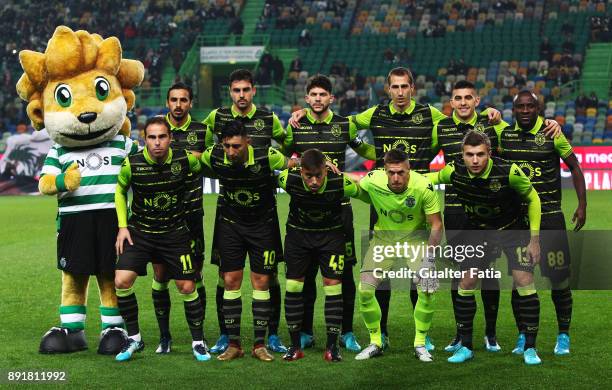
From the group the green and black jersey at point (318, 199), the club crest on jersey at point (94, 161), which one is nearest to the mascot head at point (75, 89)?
the club crest on jersey at point (94, 161)

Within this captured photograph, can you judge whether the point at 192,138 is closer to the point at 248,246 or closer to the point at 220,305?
the point at 248,246

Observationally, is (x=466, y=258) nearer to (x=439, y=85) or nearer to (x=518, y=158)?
(x=518, y=158)

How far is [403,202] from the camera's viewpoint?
24.9 feet

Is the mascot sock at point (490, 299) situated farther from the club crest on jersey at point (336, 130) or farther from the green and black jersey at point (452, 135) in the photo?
the club crest on jersey at point (336, 130)

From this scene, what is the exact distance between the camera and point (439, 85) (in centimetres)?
2934

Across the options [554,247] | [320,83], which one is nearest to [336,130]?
[320,83]

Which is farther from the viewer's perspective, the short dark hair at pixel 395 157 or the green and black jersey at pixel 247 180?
the green and black jersey at pixel 247 180

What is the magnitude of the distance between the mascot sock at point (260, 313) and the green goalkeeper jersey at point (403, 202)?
43.4 inches

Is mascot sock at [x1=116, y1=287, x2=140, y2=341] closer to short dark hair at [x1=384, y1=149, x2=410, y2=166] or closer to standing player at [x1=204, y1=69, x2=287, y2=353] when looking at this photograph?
standing player at [x1=204, y1=69, x2=287, y2=353]

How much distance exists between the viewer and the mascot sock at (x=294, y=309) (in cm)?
760

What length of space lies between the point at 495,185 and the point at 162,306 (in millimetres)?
2869

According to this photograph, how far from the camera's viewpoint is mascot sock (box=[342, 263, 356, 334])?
822cm

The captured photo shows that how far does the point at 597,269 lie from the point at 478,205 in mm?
4669

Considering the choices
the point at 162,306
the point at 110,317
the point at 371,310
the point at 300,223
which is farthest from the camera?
the point at 110,317
